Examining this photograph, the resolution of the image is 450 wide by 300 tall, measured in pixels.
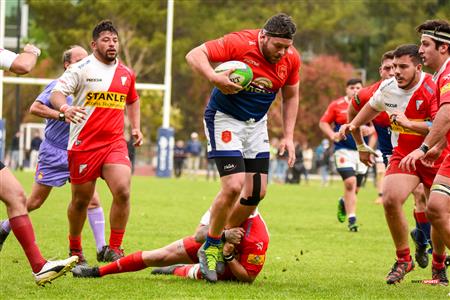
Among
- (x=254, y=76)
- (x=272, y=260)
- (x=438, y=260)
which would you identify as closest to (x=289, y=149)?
(x=254, y=76)

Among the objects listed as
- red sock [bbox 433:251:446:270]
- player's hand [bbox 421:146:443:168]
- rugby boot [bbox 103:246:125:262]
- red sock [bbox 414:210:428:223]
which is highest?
player's hand [bbox 421:146:443:168]

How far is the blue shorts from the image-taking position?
11.9 meters

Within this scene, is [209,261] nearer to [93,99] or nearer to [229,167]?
[229,167]

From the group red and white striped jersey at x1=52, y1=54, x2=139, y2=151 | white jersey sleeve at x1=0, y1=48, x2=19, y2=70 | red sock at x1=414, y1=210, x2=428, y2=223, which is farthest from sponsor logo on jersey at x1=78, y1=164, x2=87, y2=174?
red sock at x1=414, y1=210, x2=428, y2=223

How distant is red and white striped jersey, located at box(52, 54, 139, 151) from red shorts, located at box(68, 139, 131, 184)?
2.0 inches

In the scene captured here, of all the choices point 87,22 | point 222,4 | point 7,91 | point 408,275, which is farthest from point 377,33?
point 408,275

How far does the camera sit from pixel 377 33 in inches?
2867

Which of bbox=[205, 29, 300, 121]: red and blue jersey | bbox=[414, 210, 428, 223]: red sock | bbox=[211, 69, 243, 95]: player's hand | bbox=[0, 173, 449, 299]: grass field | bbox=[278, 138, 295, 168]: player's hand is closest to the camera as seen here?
bbox=[0, 173, 449, 299]: grass field

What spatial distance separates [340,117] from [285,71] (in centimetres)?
834

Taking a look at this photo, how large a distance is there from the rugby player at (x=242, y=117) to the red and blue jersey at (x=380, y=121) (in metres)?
1.41

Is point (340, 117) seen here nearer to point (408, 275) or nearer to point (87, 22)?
point (408, 275)

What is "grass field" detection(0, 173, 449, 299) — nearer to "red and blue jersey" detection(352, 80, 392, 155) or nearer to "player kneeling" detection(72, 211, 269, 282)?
"player kneeling" detection(72, 211, 269, 282)

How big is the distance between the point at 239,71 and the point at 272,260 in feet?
10.5

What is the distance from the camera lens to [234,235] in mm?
9430
